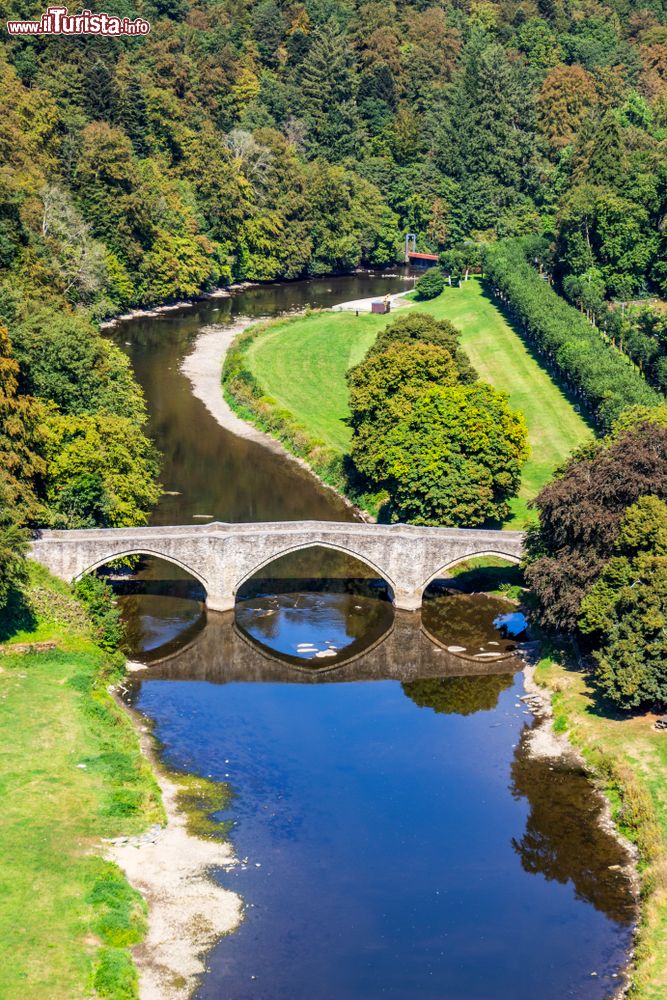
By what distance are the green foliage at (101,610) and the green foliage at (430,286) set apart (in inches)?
3826

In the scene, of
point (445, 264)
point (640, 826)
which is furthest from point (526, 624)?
point (445, 264)

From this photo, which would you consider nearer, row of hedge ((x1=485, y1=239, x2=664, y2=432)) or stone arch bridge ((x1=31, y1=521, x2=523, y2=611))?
stone arch bridge ((x1=31, y1=521, x2=523, y2=611))

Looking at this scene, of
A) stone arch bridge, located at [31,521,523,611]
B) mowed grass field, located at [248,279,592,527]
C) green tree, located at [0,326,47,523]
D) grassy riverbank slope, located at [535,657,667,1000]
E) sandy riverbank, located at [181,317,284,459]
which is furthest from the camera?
sandy riverbank, located at [181,317,284,459]

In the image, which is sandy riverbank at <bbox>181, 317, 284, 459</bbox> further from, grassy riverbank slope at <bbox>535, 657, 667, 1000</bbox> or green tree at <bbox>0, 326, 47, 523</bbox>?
grassy riverbank slope at <bbox>535, 657, 667, 1000</bbox>

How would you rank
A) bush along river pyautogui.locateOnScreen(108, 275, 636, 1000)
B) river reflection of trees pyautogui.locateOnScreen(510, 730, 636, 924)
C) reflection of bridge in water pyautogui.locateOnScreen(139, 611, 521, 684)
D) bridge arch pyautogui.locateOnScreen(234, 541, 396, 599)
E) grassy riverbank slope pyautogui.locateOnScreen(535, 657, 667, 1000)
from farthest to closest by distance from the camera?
bridge arch pyautogui.locateOnScreen(234, 541, 396, 599)
reflection of bridge in water pyautogui.locateOnScreen(139, 611, 521, 684)
river reflection of trees pyautogui.locateOnScreen(510, 730, 636, 924)
grassy riverbank slope pyautogui.locateOnScreen(535, 657, 667, 1000)
bush along river pyautogui.locateOnScreen(108, 275, 636, 1000)

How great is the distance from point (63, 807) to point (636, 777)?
27.8 metres

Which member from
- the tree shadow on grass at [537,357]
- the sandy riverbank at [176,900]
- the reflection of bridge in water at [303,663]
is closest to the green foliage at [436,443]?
the reflection of bridge in water at [303,663]

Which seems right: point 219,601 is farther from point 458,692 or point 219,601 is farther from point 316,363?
point 316,363

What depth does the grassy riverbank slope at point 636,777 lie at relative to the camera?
59.8m

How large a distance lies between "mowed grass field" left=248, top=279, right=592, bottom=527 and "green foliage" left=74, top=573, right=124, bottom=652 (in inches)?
1204

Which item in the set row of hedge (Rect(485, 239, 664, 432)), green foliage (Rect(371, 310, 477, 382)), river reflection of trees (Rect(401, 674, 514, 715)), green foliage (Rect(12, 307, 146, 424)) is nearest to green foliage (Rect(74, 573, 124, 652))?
green foliage (Rect(12, 307, 146, 424))

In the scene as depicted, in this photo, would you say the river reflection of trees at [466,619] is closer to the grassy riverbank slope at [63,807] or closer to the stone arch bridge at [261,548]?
the stone arch bridge at [261,548]

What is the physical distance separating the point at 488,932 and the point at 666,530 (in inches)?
1030

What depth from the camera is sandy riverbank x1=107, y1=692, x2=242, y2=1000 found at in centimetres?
5778
